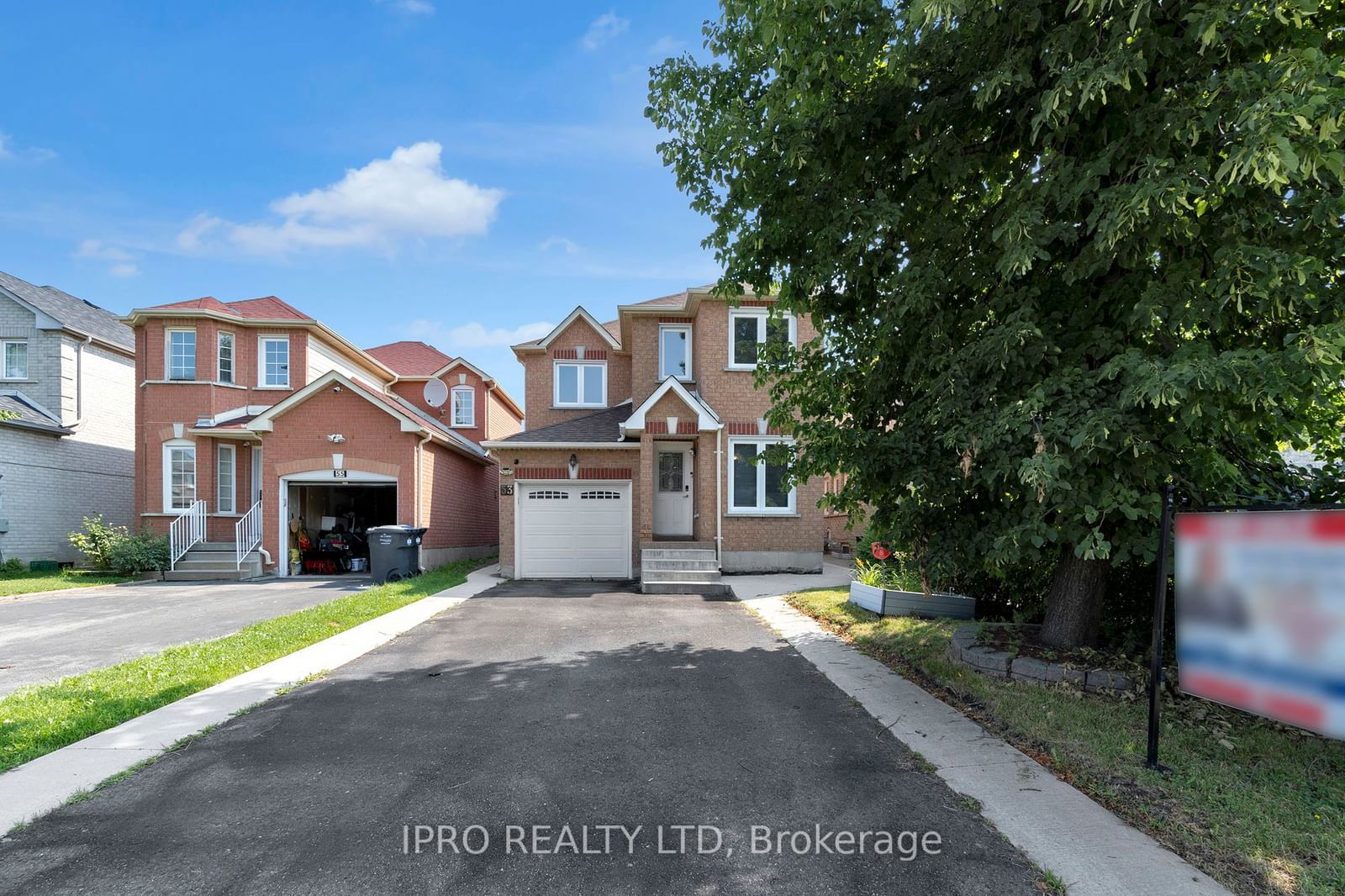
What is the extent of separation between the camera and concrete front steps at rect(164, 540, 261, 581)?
54.0 ft

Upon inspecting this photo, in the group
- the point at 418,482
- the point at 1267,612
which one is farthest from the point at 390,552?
the point at 1267,612

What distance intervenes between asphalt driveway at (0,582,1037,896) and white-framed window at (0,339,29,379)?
21.0 m

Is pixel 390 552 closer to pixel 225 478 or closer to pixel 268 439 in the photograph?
pixel 268 439

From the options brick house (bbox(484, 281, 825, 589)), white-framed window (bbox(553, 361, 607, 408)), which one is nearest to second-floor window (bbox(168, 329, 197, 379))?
brick house (bbox(484, 281, 825, 589))

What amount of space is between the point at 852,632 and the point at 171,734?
7.32 m

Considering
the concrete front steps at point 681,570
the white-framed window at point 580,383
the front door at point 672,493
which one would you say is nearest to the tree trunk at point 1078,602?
the concrete front steps at point 681,570

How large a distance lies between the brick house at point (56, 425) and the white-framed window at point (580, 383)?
14715 millimetres

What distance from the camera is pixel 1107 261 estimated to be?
4852 mm

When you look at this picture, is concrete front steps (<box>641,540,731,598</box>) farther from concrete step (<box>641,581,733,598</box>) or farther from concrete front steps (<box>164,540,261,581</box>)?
concrete front steps (<box>164,540,261,581</box>)

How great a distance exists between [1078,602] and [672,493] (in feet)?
34.8

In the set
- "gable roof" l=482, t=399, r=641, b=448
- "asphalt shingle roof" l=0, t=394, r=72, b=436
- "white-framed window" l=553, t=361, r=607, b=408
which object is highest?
"white-framed window" l=553, t=361, r=607, b=408

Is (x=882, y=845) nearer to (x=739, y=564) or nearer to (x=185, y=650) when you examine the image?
(x=185, y=650)

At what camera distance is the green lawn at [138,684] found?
16.1ft

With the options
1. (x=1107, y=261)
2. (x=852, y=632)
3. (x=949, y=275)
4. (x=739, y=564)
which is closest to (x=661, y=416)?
(x=739, y=564)
